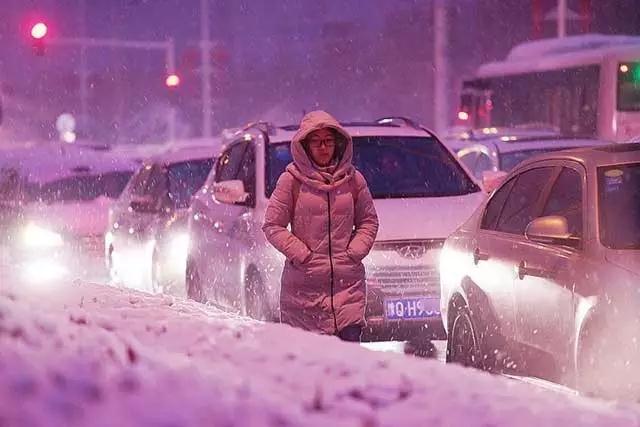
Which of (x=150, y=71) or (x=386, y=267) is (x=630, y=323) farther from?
(x=150, y=71)

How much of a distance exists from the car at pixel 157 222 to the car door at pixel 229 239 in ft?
4.95

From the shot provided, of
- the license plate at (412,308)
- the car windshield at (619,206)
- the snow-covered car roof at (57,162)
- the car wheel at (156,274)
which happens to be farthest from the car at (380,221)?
the snow-covered car roof at (57,162)

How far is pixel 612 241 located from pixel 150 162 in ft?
29.1

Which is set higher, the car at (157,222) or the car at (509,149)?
the car at (509,149)

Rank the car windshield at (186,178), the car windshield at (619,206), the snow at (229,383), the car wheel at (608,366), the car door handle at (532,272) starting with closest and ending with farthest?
the snow at (229,383) < the car wheel at (608,366) < the car windshield at (619,206) < the car door handle at (532,272) < the car windshield at (186,178)

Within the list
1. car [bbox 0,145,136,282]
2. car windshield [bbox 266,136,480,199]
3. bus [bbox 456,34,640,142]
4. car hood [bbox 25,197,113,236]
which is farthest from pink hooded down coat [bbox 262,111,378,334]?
bus [bbox 456,34,640,142]

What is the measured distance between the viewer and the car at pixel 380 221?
9.23 metres

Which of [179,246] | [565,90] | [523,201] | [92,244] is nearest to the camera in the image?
[523,201]

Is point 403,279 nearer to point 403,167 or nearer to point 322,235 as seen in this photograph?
point 403,167

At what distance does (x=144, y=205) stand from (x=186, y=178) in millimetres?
784

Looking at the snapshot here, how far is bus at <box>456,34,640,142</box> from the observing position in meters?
24.6

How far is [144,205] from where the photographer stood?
13.7 metres

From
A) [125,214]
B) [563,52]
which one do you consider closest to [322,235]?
[125,214]

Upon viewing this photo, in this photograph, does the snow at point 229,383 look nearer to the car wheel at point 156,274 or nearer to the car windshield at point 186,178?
the car wheel at point 156,274
